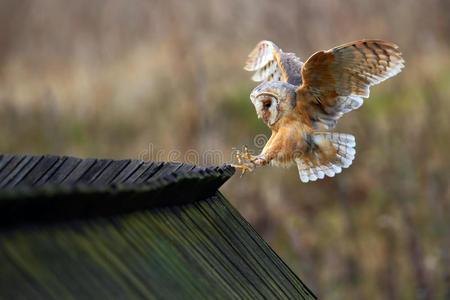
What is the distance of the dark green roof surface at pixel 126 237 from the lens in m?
1.46

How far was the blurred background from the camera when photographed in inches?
350

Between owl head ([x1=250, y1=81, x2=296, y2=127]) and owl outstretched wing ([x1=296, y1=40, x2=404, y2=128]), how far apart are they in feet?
0.33

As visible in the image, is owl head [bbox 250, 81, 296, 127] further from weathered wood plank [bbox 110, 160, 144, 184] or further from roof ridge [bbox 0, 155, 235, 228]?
weathered wood plank [bbox 110, 160, 144, 184]

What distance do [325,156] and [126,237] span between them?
2.17m

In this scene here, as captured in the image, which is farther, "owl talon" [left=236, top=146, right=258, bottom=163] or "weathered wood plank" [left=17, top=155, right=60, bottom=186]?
"owl talon" [left=236, top=146, right=258, bottom=163]

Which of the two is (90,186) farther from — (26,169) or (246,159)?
(246,159)

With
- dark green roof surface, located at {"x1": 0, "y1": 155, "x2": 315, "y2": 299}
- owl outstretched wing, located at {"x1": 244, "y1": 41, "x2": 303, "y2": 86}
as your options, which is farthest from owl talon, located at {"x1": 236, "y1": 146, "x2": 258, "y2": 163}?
owl outstretched wing, located at {"x1": 244, "y1": 41, "x2": 303, "y2": 86}

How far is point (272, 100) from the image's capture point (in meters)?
3.47

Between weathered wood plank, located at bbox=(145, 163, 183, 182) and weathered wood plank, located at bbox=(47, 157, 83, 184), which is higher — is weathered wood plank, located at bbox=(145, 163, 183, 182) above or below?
below

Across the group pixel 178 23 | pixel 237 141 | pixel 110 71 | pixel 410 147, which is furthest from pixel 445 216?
pixel 110 71

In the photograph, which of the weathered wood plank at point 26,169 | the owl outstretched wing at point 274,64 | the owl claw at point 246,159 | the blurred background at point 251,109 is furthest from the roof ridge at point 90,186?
the blurred background at point 251,109

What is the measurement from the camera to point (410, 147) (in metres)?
9.78

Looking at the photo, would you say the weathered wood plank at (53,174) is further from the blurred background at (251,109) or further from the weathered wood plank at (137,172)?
the blurred background at (251,109)

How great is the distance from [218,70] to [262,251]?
10.5 meters
